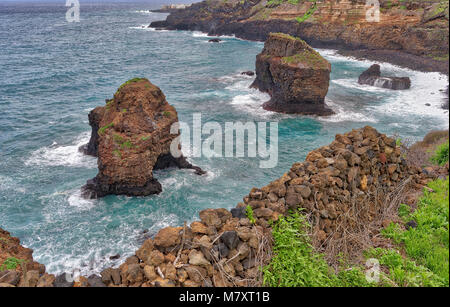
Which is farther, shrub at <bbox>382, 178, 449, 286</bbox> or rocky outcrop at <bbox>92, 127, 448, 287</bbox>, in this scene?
shrub at <bbox>382, 178, 449, 286</bbox>

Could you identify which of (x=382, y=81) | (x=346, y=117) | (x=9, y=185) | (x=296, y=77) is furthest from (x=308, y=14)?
(x=9, y=185)

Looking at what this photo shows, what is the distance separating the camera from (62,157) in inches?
939

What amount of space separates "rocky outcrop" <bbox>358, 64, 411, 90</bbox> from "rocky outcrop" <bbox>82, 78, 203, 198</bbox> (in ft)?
111

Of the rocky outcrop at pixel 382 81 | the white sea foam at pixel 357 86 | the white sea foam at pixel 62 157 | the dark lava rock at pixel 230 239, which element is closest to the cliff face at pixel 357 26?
the rocky outcrop at pixel 382 81

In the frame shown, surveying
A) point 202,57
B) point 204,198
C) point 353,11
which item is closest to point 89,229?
point 204,198

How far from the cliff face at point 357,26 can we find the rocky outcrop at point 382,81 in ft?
15.2

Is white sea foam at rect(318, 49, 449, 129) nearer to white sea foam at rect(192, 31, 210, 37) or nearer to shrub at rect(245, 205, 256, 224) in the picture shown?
shrub at rect(245, 205, 256, 224)

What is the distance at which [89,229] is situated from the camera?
16.0 metres

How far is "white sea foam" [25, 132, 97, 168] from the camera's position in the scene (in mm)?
22891

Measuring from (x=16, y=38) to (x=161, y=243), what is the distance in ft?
318

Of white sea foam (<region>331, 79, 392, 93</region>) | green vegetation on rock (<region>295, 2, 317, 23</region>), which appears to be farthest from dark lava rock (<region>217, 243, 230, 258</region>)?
green vegetation on rock (<region>295, 2, 317, 23</region>)

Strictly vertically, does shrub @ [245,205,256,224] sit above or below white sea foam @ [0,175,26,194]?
above

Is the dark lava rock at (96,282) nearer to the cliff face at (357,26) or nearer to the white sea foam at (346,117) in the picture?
the white sea foam at (346,117)
